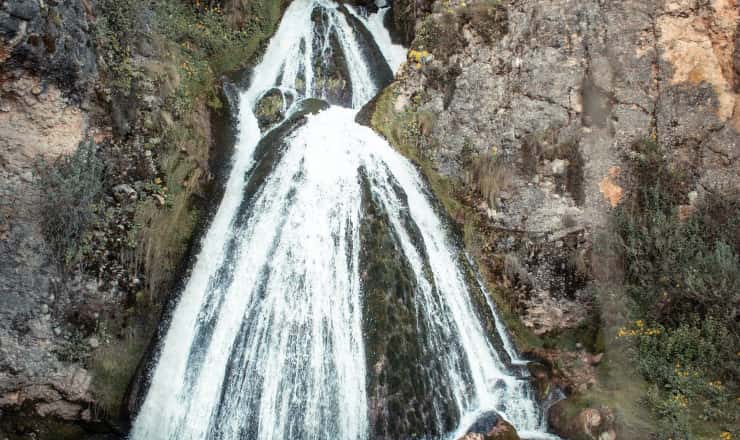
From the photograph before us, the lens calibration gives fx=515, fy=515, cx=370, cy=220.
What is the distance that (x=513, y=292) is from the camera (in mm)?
8445

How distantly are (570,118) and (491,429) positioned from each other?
5275mm

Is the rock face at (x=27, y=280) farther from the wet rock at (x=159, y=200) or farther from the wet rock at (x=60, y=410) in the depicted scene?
the wet rock at (x=159, y=200)

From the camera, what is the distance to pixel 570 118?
8.79 m

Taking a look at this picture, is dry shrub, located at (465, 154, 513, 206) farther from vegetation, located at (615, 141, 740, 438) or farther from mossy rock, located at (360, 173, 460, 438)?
mossy rock, located at (360, 173, 460, 438)

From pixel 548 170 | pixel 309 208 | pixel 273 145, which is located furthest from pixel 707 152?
pixel 273 145

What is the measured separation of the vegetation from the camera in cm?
634

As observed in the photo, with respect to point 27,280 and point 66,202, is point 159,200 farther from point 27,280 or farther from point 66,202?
point 27,280

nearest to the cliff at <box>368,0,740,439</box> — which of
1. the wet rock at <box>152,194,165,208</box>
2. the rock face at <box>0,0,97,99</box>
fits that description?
the wet rock at <box>152,194,165,208</box>

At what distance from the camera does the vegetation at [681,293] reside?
6344mm

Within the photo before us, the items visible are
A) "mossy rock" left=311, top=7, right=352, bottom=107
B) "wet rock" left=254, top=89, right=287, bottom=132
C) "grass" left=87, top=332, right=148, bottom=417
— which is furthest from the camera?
"mossy rock" left=311, top=7, right=352, bottom=107

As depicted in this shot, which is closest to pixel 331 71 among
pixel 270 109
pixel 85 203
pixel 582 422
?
pixel 270 109

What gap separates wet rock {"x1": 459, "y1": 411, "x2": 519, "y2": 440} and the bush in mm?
5688

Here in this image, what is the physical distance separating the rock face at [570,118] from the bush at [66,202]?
216 inches

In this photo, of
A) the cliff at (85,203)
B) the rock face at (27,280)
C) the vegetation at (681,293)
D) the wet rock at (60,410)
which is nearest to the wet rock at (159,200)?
the cliff at (85,203)
